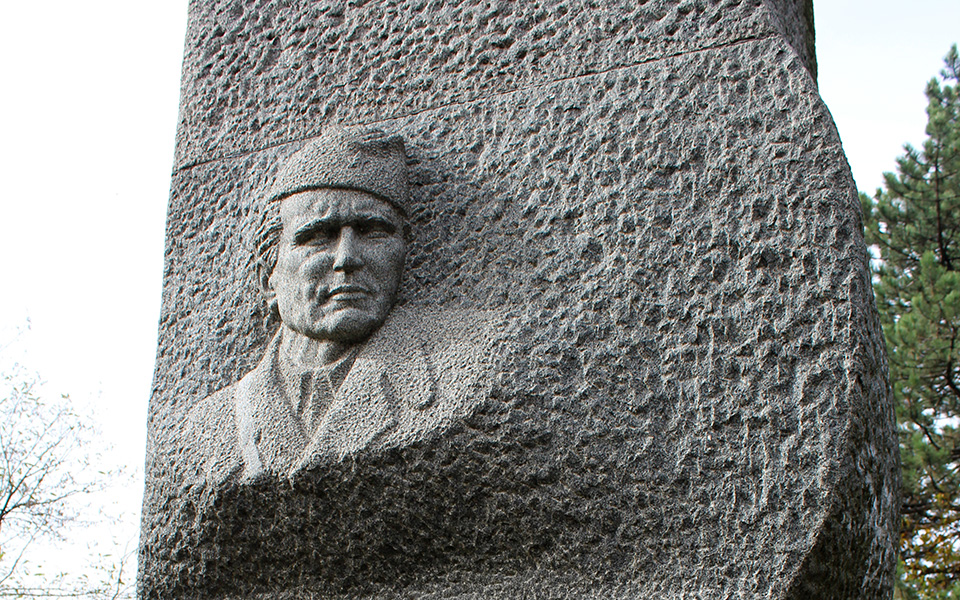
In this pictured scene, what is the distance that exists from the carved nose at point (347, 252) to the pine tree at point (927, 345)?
569cm

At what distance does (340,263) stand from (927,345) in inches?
247

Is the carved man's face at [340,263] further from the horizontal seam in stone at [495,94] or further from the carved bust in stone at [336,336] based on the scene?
the horizontal seam in stone at [495,94]

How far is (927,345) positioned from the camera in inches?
271

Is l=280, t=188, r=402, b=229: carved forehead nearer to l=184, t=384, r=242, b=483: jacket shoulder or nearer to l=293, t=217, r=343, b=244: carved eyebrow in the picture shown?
l=293, t=217, r=343, b=244: carved eyebrow

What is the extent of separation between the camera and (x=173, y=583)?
1.79 meters

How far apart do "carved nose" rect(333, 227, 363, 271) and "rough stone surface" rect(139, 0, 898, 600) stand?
0.41ft

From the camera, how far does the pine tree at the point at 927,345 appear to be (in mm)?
6668

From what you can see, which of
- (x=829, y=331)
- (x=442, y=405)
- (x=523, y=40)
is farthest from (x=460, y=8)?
(x=829, y=331)

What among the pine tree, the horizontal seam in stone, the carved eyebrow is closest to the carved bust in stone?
the carved eyebrow

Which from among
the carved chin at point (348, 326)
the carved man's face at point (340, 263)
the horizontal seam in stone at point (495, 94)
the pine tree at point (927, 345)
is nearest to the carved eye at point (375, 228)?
the carved man's face at point (340, 263)

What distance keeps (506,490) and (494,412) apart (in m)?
0.13

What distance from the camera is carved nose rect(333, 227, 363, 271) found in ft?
5.60

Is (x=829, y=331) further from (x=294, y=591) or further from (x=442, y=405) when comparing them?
(x=294, y=591)

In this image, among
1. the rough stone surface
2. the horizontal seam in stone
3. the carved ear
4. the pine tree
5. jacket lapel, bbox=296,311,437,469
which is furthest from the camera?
the pine tree
